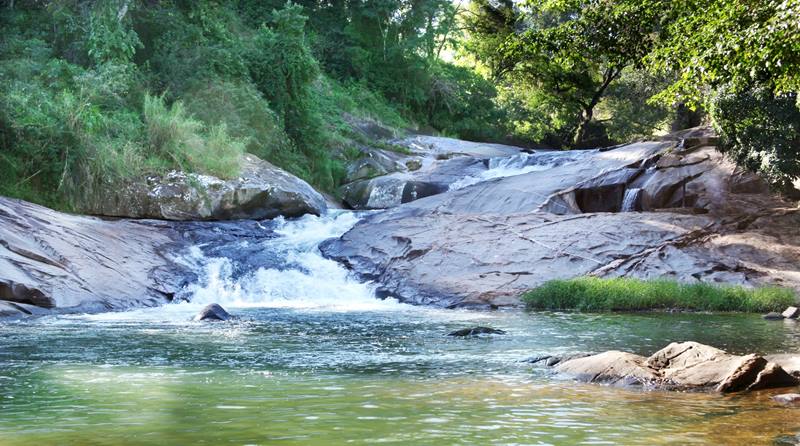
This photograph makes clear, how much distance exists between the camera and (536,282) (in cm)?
1700

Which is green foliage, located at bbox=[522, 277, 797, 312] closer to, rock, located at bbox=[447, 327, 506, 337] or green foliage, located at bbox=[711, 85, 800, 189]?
green foliage, located at bbox=[711, 85, 800, 189]

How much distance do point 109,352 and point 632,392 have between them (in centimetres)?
562

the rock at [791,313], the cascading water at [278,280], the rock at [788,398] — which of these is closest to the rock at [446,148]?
the cascading water at [278,280]

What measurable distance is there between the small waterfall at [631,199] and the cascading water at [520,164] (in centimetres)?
435

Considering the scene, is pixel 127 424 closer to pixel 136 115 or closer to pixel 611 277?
pixel 611 277

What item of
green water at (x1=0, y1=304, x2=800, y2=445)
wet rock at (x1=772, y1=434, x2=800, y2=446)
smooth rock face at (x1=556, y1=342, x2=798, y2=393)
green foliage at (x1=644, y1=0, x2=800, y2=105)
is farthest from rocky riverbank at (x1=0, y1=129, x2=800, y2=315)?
wet rock at (x1=772, y1=434, x2=800, y2=446)

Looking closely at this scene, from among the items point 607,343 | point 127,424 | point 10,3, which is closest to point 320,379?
point 127,424

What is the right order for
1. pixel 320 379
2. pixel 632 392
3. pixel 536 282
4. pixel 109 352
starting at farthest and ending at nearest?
pixel 536 282 < pixel 109 352 < pixel 320 379 < pixel 632 392

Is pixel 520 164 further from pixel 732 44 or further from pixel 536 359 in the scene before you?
pixel 536 359

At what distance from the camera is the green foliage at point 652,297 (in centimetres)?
1563

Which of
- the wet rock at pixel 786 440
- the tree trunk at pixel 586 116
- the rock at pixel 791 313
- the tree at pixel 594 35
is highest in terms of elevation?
the tree trunk at pixel 586 116

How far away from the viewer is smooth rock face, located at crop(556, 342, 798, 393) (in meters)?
7.60

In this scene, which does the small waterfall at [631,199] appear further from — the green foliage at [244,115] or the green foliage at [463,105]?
the green foliage at [463,105]

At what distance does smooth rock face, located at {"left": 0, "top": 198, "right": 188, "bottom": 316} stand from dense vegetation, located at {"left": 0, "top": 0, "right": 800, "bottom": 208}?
6.95 feet
